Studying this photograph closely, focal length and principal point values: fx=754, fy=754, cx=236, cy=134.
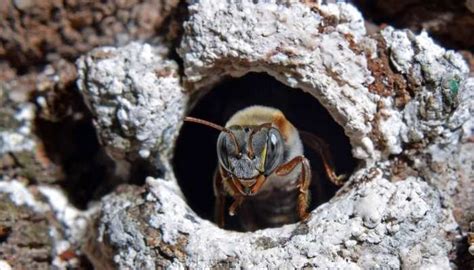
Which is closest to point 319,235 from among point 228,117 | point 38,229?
point 228,117

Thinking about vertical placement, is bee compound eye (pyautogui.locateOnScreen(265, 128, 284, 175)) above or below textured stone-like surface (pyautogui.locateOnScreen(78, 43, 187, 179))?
above

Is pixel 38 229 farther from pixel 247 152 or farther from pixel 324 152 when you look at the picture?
pixel 324 152

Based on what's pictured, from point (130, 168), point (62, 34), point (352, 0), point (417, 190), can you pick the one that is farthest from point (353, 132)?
point (62, 34)

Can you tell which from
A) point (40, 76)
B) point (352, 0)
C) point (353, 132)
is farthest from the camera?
point (40, 76)

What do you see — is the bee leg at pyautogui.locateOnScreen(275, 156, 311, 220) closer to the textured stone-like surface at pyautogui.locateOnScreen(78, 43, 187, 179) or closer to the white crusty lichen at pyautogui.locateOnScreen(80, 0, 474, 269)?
the white crusty lichen at pyautogui.locateOnScreen(80, 0, 474, 269)

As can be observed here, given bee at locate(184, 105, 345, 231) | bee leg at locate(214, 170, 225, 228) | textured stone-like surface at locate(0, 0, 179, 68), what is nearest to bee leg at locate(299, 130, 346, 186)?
bee at locate(184, 105, 345, 231)

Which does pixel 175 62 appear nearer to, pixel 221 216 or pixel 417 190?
pixel 221 216
